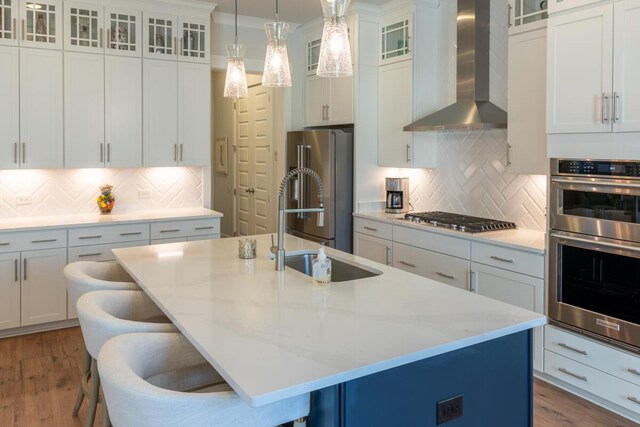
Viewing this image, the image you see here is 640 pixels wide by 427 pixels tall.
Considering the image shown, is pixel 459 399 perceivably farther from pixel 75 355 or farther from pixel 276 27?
pixel 75 355

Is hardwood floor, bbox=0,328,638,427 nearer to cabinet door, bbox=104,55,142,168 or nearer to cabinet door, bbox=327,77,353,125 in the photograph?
cabinet door, bbox=104,55,142,168

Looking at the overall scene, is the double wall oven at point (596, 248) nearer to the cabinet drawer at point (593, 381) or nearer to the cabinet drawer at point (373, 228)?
the cabinet drawer at point (593, 381)

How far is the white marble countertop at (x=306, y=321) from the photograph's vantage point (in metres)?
1.45

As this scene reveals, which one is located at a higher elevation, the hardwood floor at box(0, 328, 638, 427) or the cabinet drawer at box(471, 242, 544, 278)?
the cabinet drawer at box(471, 242, 544, 278)

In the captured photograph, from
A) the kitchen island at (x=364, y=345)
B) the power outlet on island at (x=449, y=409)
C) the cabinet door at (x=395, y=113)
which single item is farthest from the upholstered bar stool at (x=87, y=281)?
the cabinet door at (x=395, y=113)

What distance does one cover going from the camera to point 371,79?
491cm

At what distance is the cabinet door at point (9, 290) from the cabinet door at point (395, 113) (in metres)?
3.23

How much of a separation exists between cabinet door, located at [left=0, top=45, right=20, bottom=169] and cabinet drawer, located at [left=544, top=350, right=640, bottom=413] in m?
4.24

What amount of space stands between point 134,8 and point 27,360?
3.02m

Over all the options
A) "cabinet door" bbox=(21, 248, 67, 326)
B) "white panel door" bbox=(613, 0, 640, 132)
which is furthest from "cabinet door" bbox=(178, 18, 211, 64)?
"white panel door" bbox=(613, 0, 640, 132)

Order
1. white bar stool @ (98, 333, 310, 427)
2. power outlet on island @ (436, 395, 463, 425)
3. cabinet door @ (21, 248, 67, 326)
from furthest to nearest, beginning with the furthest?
cabinet door @ (21, 248, 67, 326), power outlet on island @ (436, 395, 463, 425), white bar stool @ (98, 333, 310, 427)

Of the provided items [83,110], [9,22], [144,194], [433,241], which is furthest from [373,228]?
[9,22]

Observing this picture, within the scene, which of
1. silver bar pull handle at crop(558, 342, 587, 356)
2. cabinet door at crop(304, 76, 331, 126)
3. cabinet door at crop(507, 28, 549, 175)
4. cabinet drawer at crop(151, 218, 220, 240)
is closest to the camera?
silver bar pull handle at crop(558, 342, 587, 356)

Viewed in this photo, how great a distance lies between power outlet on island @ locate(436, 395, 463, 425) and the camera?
169 cm
